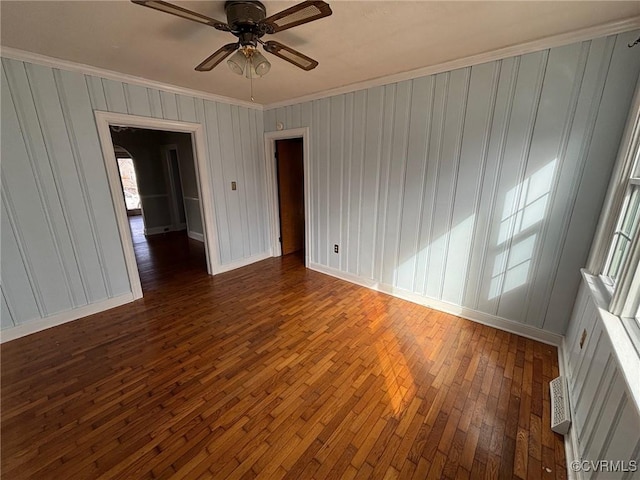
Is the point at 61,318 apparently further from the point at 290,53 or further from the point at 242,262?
the point at 290,53

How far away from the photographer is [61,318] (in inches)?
102

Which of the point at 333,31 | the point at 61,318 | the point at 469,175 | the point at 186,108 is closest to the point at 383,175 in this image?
the point at 469,175

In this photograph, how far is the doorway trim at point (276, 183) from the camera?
11.8 feet

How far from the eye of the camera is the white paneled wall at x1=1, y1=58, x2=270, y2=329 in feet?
7.22

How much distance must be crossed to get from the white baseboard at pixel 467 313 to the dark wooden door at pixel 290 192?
1422 mm

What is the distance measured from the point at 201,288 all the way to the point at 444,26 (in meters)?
3.57

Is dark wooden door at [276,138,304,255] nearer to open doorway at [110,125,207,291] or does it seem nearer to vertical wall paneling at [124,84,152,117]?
open doorway at [110,125,207,291]

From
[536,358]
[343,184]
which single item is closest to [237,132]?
[343,184]

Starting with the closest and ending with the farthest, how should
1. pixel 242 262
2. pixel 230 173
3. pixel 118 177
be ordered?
pixel 118 177
pixel 230 173
pixel 242 262

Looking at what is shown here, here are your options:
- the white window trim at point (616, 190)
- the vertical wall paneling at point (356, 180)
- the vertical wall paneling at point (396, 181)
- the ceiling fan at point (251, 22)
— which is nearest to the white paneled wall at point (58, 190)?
the ceiling fan at point (251, 22)

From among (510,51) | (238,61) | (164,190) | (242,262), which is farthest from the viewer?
(164,190)

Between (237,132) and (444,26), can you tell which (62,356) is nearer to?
(237,132)

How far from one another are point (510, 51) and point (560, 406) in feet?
8.40

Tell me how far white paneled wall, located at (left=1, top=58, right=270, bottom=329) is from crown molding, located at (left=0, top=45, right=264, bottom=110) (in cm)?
5
